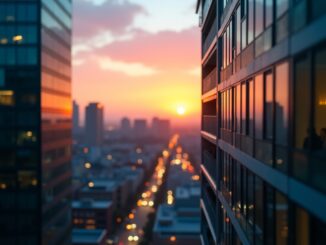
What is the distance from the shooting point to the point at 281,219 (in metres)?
8.29

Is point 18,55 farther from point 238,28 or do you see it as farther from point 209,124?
point 238,28

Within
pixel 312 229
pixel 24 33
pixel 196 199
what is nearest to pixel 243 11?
pixel 312 229

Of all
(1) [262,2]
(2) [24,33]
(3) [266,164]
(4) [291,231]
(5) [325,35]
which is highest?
(2) [24,33]

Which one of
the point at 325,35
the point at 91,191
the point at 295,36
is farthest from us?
the point at 91,191

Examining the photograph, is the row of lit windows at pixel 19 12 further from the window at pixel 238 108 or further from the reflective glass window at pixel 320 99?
the reflective glass window at pixel 320 99

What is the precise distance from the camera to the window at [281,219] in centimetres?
800

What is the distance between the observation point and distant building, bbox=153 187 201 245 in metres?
75.7

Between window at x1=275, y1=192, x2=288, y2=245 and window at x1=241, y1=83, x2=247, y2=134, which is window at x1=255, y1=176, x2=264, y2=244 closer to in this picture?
window at x1=275, y1=192, x2=288, y2=245

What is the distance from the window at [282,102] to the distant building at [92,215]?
9114cm

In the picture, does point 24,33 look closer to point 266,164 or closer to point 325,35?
point 266,164

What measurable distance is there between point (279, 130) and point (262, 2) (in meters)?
3.17

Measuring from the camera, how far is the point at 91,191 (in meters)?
116

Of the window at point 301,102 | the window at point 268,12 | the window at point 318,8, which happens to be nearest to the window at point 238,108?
the window at point 268,12

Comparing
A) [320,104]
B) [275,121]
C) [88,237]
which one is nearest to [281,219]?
[275,121]
